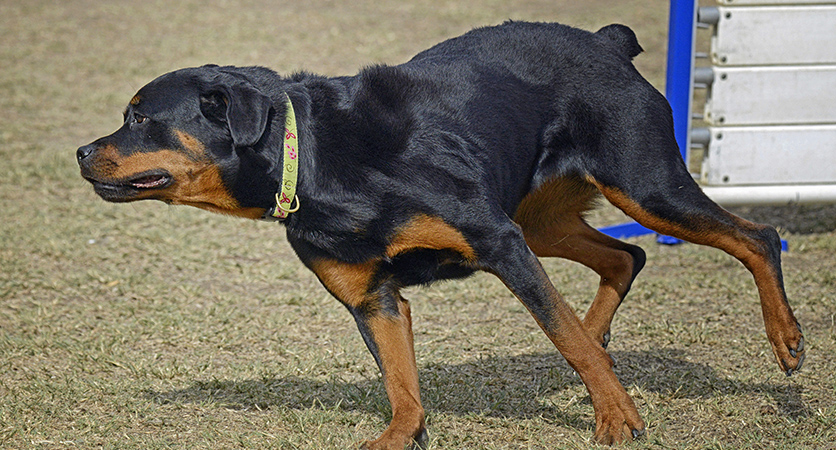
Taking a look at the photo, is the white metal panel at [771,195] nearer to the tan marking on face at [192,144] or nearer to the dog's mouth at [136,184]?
the tan marking on face at [192,144]

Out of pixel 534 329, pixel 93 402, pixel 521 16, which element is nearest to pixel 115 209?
pixel 93 402

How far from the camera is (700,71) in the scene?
19.0ft

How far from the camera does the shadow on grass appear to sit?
387 cm

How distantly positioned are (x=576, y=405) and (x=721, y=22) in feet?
10.1

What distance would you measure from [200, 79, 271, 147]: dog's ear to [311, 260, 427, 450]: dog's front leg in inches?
Answer: 22.7

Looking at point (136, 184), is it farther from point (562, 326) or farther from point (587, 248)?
point (587, 248)

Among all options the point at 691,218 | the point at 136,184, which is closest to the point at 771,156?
the point at 691,218

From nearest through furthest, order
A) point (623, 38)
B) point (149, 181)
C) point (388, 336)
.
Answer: point (149, 181), point (388, 336), point (623, 38)

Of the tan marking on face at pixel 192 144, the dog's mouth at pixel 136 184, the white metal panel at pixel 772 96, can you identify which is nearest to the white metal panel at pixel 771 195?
the white metal panel at pixel 772 96

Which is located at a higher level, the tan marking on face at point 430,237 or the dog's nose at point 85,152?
the dog's nose at point 85,152

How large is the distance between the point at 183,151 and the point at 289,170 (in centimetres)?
38

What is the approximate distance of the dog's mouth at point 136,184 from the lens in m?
3.21

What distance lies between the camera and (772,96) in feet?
19.1

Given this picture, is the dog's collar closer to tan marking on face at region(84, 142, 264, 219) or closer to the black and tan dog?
the black and tan dog
